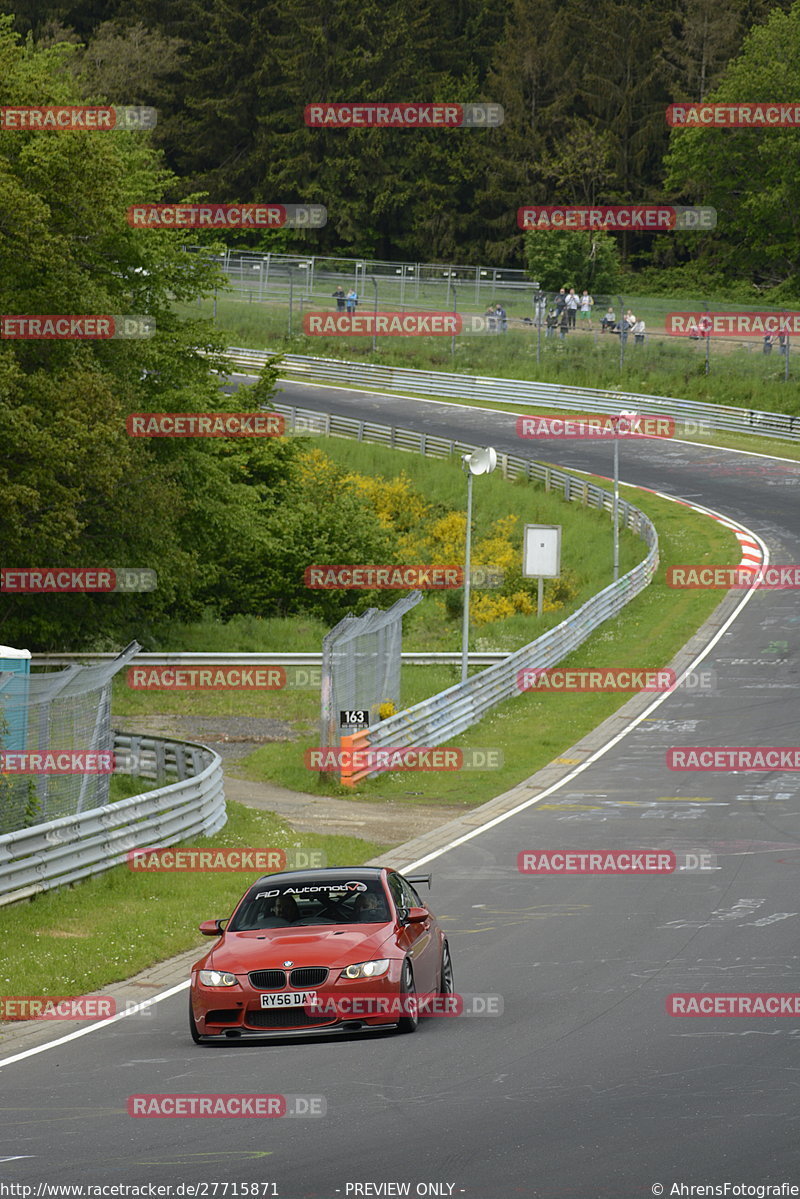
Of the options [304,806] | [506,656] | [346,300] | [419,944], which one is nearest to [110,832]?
[304,806]

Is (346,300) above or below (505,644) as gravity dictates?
above

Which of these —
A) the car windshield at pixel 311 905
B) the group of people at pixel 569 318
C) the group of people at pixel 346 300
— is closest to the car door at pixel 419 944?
the car windshield at pixel 311 905

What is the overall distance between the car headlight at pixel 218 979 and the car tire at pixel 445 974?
212 cm

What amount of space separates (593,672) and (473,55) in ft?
267

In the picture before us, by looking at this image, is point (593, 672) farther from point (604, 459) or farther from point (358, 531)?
point (604, 459)

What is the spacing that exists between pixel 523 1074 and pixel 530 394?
6543 centimetres

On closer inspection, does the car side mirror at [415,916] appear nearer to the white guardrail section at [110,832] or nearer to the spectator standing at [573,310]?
the white guardrail section at [110,832]

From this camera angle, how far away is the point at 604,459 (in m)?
65.0

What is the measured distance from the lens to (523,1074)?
425 inches

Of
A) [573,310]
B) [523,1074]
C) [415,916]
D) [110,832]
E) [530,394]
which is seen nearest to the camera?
[523,1074]

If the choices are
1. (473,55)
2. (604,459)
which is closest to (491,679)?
(604,459)

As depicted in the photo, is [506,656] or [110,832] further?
[506,656]

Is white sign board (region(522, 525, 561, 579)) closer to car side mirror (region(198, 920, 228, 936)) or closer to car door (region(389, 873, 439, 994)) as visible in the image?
car door (region(389, 873, 439, 994))

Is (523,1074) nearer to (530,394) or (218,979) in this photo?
(218,979)
